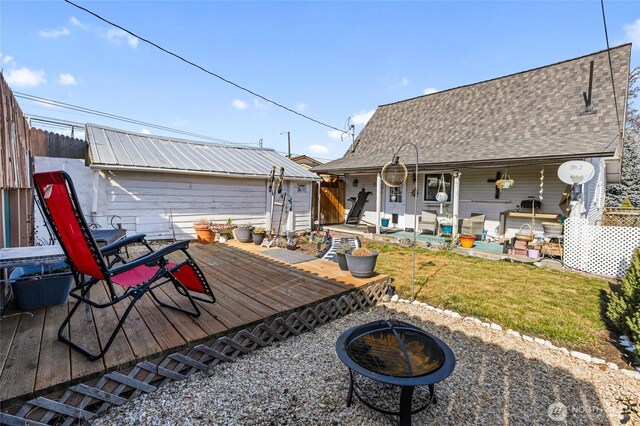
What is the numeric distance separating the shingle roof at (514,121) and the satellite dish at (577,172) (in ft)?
0.66

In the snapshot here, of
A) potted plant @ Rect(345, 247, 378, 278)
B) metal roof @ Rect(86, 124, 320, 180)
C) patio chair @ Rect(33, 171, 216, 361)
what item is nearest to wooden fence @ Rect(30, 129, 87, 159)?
metal roof @ Rect(86, 124, 320, 180)

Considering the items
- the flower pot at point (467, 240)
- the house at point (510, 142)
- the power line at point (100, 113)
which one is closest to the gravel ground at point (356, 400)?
the house at point (510, 142)

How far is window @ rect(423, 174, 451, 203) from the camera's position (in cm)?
975

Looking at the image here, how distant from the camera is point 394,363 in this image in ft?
6.53

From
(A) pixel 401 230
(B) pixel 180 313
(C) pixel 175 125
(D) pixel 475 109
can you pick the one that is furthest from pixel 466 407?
(C) pixel 175 125

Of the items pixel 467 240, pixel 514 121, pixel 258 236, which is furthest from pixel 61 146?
pixel 514 121

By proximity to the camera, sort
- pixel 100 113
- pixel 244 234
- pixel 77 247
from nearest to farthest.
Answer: pixel 77 247, pixel 244 234, pixel 100 113

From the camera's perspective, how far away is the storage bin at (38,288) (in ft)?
8.95

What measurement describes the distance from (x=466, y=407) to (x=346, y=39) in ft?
32.8

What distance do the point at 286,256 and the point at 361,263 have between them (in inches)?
78.5

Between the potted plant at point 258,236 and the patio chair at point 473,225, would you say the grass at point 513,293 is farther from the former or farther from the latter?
the potted plant at point 258,236

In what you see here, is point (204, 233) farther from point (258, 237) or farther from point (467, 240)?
point (467, 240)

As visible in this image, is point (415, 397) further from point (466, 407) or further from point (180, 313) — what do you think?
point (180, 313)

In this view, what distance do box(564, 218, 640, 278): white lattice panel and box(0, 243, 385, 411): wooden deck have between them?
4.74 m
